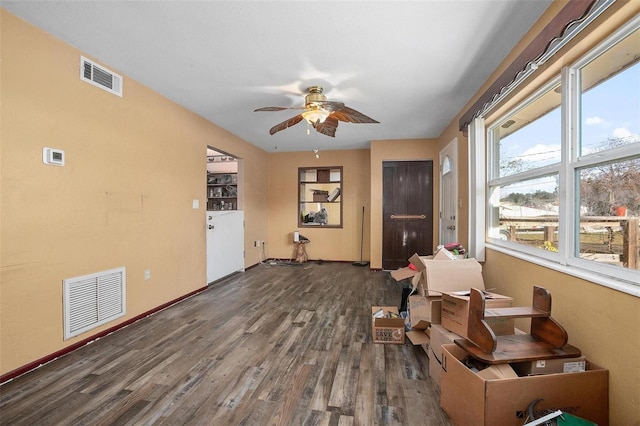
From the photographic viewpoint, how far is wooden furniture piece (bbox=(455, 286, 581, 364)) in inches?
57.8

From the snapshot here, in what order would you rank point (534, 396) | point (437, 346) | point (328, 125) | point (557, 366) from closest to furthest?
1. point (534, 396)
2. point (557, 366)
3. point (437, 346)
4. point (328, 125)

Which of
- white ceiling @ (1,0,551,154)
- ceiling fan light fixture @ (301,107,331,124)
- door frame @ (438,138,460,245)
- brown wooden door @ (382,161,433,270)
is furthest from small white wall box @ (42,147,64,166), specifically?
brown wooden door @ (382,161,433,270)

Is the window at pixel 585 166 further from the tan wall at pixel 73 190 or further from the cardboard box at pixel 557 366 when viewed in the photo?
the tan wall at pixel 73 190

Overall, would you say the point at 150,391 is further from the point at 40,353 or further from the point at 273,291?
the point at 273,291

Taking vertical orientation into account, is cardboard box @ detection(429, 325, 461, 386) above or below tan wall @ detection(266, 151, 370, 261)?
below

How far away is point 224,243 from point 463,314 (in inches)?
156

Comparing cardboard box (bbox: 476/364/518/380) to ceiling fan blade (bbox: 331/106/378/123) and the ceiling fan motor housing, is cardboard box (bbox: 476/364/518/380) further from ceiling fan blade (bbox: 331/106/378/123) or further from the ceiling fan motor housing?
the ceiling fan motor housing

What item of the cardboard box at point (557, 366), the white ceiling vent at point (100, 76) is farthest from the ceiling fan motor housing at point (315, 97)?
the cardboard box at point (557, 366)

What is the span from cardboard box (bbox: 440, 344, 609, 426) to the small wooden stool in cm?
505

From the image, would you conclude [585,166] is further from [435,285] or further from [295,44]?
[295,44]

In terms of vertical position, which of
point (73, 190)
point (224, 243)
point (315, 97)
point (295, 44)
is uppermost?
point (295, 44)

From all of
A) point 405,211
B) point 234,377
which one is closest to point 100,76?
point 234,377

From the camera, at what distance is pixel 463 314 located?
1.82 m

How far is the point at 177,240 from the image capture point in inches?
141
